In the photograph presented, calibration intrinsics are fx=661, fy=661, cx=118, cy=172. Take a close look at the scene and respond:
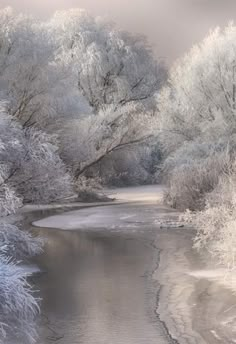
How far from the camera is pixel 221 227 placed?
700 inches

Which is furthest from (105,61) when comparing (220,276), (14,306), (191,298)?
(14,306)

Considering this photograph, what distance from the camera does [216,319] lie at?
11.0m

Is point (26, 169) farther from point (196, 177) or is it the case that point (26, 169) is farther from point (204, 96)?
point (204, 96)

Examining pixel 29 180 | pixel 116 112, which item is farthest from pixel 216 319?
pixel 116 112

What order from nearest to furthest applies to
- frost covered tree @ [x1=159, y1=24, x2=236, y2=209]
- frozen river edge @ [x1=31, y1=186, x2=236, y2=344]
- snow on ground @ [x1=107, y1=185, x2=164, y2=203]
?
frozen river edge @ [x1=31, y1=186, x2=236, y2=344]
frost covered tree @ [x1=159, y1=24, x2=236, y2=209]
snow on ground @ [x1=107, y1=185, x2=164, y2=203]

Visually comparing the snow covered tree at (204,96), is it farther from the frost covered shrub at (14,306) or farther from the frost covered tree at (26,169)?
the frost covered shrub at (14,306)

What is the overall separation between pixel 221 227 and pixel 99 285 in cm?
519

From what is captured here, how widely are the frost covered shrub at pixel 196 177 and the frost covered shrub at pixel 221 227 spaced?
13.3ft

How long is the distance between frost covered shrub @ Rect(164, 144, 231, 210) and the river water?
3.49 meters

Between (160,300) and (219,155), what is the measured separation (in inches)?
→ 687

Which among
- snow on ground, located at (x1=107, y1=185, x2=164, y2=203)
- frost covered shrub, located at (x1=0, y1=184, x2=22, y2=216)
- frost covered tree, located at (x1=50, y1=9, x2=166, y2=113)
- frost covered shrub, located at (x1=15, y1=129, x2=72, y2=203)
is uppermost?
frost covered tree, located at (x1=50, y1=9, x2=166, y2=113)

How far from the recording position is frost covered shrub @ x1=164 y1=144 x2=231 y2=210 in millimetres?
26922

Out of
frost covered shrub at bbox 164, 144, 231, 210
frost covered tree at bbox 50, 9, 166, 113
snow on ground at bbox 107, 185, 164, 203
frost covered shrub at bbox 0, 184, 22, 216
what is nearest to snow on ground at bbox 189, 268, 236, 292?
frost covered shrub at bbox 0, 184, 22, 216

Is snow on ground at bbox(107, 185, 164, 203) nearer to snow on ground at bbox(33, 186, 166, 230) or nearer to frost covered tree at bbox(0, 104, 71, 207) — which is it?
snow on ground at bbox(33, 186, 166, 230)
